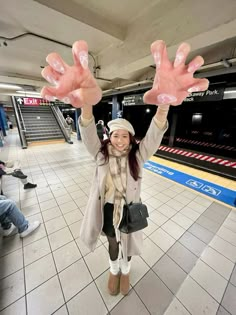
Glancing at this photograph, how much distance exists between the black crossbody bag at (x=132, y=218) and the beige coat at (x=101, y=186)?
0.19 ft

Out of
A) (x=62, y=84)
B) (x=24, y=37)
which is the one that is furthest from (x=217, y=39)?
(x=24, y=37)

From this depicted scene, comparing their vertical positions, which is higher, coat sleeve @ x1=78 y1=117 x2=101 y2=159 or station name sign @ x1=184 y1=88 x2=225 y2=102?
station name sign @ x1=184 y1=88 x2=225 y2=102

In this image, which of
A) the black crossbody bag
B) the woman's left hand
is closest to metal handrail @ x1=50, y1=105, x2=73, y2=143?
the black crossbody bag

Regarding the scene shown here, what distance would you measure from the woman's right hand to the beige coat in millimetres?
197

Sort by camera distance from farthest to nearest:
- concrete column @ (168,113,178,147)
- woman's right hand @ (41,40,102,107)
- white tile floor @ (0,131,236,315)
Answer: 1. concrete column @ (168,113,178,147)
2. white tile floor @ (0,131,236,315)
3. woman's right hand @ (41,40,102,107)

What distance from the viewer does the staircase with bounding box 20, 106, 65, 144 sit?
7.57 m

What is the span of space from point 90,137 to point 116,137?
19cm

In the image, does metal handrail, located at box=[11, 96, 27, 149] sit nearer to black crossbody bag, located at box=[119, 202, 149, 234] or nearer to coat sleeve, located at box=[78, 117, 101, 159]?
Result: coat sleeve, located at box=[78, 117, 101, 159]

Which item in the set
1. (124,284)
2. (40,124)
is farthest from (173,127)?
(40,124)

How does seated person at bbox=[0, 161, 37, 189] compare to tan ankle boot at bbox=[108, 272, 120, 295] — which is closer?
tan ankle boot at bbox=[108, 272, 120, 295]

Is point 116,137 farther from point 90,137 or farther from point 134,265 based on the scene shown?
point 134,265

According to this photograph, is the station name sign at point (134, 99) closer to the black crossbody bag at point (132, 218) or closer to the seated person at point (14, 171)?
the seated person at point (14, 171)

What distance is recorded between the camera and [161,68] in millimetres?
721

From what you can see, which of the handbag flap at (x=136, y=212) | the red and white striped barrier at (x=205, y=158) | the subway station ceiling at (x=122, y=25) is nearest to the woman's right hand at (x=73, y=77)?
the handbag flap at (x=136, y=212)
